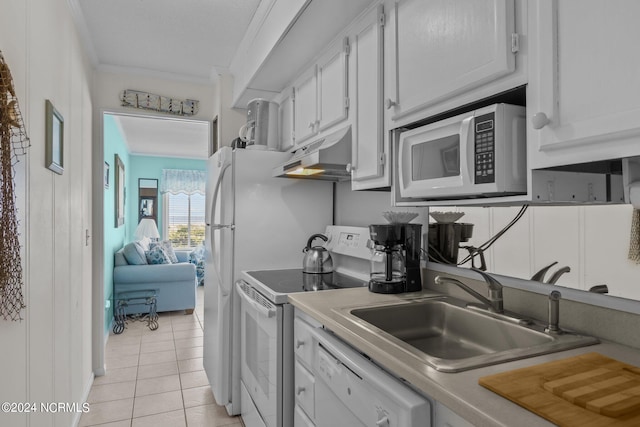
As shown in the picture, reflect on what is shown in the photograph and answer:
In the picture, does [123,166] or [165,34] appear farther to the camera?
[123,166]

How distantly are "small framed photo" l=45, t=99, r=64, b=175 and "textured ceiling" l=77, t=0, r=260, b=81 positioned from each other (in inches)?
36.8

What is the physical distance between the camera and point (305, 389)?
4.98ft

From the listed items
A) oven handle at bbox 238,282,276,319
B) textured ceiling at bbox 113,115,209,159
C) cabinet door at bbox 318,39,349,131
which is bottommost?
oven handle at bbox 238,282,276,319

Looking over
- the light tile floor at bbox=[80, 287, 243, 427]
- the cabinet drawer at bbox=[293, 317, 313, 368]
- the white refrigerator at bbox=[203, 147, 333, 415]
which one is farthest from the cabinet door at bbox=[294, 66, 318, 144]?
the light tile floor at bbox=[80, 287, 243, 427]

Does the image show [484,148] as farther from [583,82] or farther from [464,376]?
[464,376]

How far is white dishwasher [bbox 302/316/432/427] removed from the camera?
2.90 feet

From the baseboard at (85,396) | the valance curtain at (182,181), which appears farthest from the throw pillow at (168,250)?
the baseboard at (85,396)

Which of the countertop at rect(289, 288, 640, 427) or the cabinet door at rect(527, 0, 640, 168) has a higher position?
the cabinet door at rect(527, 0, 640, 168)

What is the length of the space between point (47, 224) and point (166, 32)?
1.65 m

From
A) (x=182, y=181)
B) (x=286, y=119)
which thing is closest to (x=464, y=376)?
(x=286, y=119)

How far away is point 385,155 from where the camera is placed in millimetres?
1594

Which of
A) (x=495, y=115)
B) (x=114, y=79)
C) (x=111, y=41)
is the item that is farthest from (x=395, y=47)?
(x=114, y=79)

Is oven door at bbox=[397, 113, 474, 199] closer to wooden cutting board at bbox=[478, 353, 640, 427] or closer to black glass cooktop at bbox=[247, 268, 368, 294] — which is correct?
wooden cutting board at bbox=[478, 353, 640, 427]

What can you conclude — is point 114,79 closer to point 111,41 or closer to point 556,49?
point 111,41
